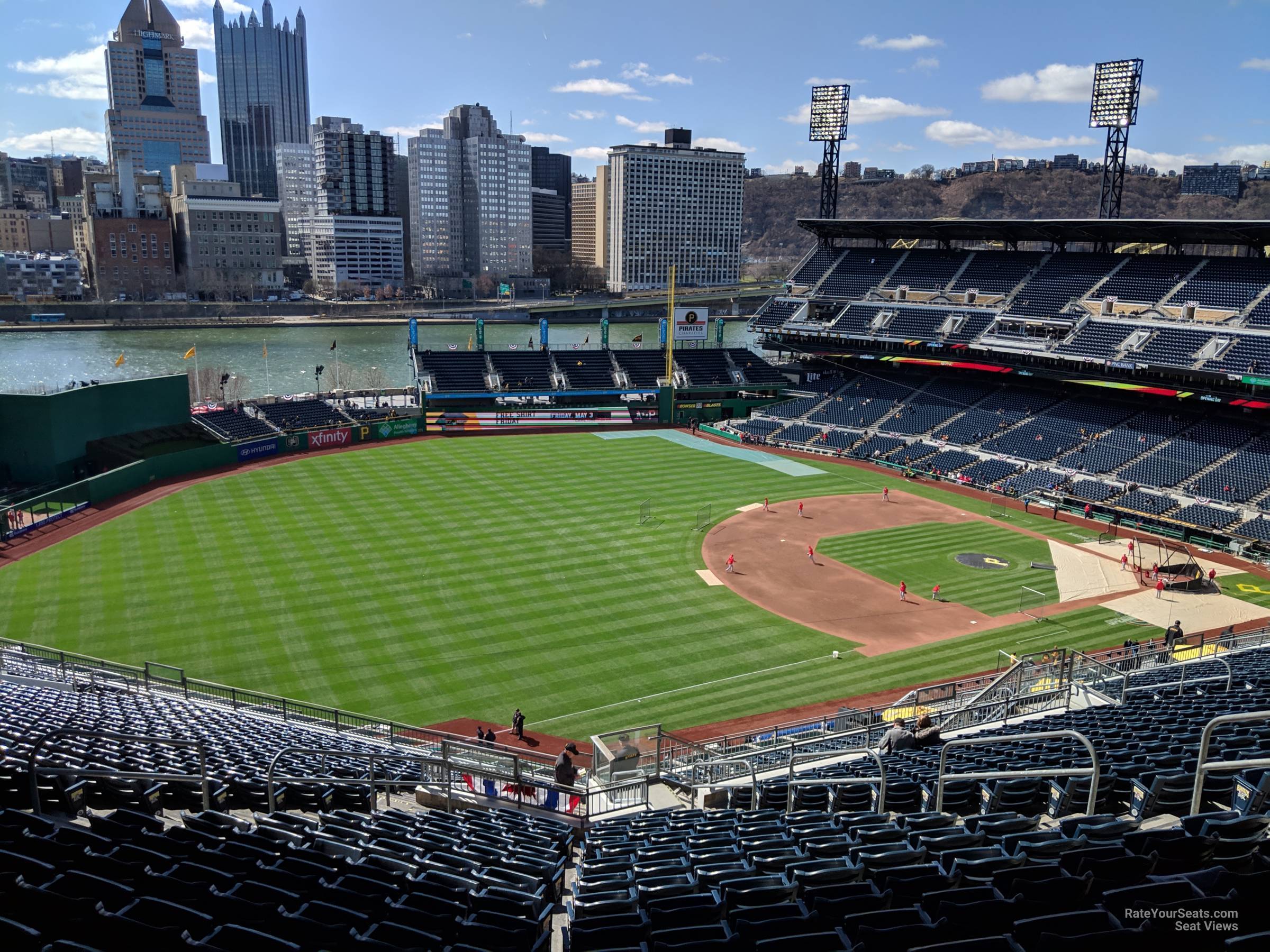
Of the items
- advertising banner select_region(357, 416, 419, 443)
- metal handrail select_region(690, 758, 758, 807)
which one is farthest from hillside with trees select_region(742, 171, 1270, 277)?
metal handrail select_region(690, 758, 758, 807)

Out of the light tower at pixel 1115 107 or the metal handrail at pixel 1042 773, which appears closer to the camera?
the metal handrail at pixel 1042 773

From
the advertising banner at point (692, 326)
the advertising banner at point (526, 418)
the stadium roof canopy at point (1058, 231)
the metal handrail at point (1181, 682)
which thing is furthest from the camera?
the advertising banner at point (692, 326)

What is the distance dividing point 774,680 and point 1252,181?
15188 cm

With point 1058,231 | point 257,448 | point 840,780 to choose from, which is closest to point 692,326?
point 1058,231

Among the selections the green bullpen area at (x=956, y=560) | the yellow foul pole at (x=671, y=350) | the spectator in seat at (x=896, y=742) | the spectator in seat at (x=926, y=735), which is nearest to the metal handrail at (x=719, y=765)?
the spectator in seat at (x=896, y=742)

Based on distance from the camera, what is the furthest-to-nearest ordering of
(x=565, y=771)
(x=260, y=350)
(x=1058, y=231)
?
(x=260, y=350) < (x=1058, y=231) < (x=565, y=771)

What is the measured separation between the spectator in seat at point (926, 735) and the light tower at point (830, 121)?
70.5 meters

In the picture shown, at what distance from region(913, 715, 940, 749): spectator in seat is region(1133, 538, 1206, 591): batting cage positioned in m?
27.1

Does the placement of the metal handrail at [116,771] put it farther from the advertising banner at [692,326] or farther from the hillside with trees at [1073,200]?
the hillside with trees at [1073,200]

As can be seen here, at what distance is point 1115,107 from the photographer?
65.5 meters

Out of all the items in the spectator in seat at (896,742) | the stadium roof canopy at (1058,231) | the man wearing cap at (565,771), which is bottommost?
the man wearing cap at (565,771)

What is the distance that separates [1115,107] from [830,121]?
24997 mm

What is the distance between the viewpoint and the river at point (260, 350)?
91.2 metres

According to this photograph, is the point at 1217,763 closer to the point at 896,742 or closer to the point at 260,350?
the point at 896,742
